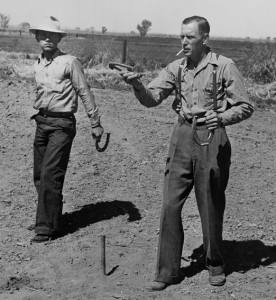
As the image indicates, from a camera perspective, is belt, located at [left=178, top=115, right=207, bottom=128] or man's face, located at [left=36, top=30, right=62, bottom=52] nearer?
belt, located at [left=178, top=115, right=207, bottom=128]

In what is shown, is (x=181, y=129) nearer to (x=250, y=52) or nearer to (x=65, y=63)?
(x=65, y=63)

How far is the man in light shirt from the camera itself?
15.9 feet

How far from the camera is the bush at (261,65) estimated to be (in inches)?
670

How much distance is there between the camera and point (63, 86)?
20.4ft

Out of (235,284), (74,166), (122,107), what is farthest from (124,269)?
(122,107)

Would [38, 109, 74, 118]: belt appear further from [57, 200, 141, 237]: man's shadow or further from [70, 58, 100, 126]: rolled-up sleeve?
[57, 200, 141, 237]: man's shadow

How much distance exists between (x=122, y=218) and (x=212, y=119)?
2.48 metres

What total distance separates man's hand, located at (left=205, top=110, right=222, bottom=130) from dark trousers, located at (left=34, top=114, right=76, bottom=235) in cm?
186

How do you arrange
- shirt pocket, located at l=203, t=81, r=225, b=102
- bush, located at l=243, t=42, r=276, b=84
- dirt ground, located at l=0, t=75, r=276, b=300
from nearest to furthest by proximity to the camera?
shirt pocket, located at l=203, t=81, r=225, b=102
dirt ground, located at l=0, t=75, r=276, b=300
bush, located at l=243, t=42, r=276, b=84

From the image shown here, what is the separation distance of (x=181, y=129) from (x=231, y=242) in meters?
1.64

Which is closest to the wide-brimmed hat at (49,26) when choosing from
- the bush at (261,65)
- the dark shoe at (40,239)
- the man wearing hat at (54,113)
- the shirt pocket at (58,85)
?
the man wearing hat at (54,113)

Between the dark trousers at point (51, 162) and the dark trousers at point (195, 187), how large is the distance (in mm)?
1490

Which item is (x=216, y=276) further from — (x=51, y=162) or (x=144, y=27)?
(x=144, y=27)

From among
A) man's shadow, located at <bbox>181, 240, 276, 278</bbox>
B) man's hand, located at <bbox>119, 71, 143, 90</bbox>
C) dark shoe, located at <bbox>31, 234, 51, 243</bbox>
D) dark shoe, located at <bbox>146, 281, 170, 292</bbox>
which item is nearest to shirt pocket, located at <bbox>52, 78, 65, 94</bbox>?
dark shoe, located at <bbox>31, 234, 51, 243</bbox>
